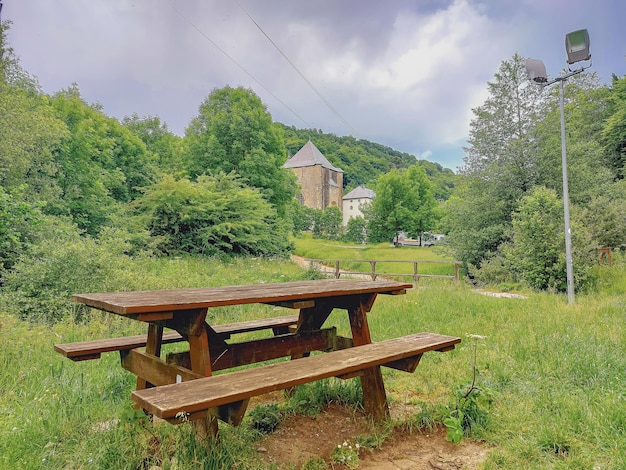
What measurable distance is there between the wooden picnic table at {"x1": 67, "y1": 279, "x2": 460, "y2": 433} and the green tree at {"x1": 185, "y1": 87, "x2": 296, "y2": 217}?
15.0 metres

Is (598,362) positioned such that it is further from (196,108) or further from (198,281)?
(196,108)

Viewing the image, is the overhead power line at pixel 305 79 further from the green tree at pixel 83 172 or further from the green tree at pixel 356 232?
the green tree at pixel 356 232

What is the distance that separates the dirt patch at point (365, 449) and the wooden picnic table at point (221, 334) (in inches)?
8.3

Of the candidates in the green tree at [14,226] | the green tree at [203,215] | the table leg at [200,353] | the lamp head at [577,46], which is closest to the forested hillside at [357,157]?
the green tree at [203,215]

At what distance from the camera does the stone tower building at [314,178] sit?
56031mm

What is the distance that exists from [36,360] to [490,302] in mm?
6335

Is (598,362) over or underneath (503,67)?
underneath

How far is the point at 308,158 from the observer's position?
58031 mm

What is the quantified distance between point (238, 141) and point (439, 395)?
16.4 m

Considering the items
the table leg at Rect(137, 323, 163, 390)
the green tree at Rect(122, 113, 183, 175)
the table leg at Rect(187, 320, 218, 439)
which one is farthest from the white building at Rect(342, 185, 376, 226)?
the table leg at Rect(187, 320, 218, 439)

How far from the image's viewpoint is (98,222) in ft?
39.7

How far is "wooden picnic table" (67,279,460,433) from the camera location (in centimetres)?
191

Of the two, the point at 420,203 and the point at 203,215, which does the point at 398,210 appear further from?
the point at 203,215

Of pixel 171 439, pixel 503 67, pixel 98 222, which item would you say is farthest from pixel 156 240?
pixel 503 67
